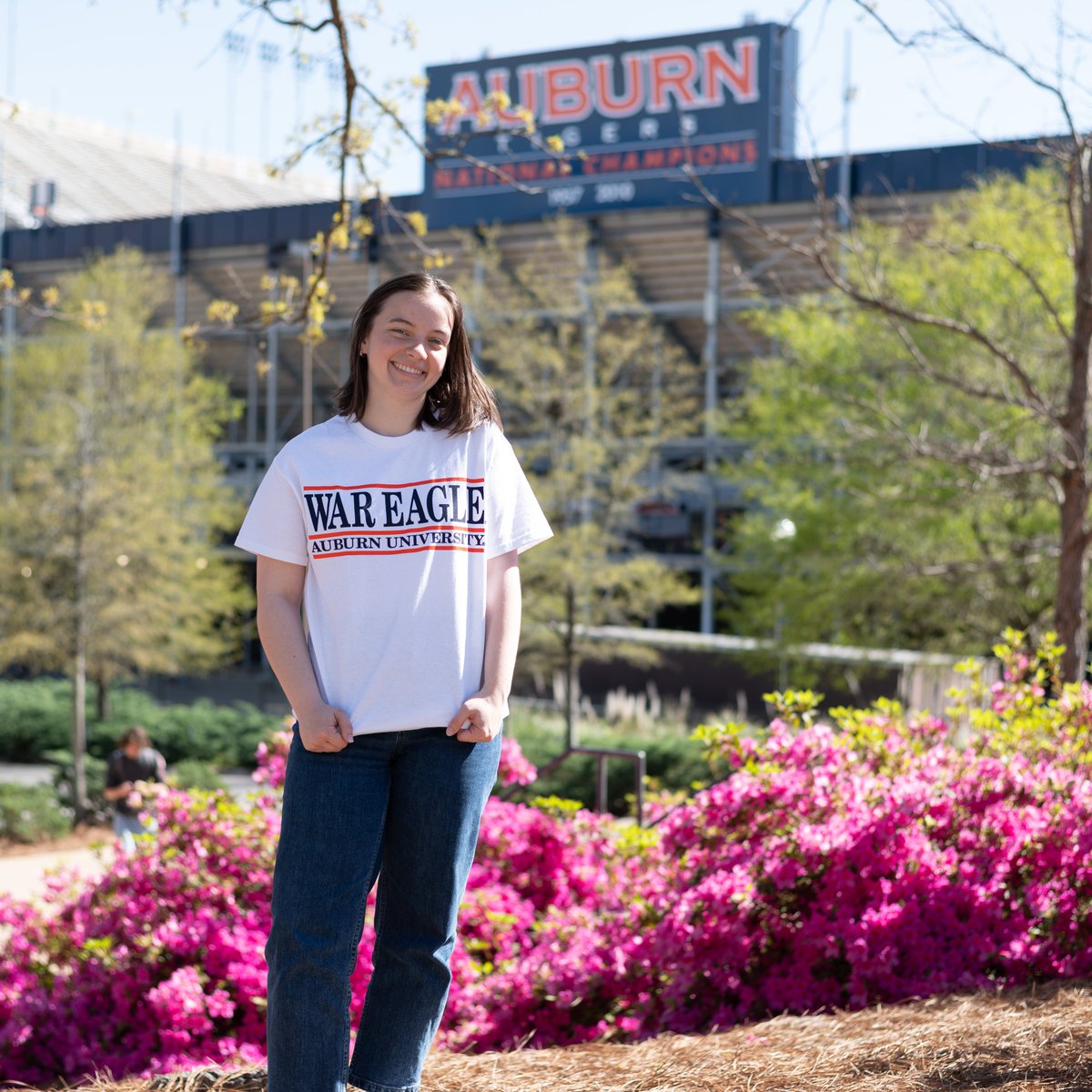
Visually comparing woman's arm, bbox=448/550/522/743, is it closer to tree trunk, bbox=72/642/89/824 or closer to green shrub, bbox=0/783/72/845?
green shrub, bbox=0/783/72/845

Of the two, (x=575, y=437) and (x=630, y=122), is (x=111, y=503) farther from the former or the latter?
(x=630, y=122)

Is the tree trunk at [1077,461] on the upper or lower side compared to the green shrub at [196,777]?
upper

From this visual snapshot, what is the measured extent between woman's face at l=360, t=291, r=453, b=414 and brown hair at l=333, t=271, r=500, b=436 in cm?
3

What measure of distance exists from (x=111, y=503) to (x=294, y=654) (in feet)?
65.1

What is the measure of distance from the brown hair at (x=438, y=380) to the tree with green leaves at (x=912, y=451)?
1076 cm

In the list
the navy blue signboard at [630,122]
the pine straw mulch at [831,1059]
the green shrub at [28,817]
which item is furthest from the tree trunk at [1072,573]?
the navy blue signboard at [630,122]

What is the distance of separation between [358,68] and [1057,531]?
37.7ft

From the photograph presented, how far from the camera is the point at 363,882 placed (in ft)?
8.97

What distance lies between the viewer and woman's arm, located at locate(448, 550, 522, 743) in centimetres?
272

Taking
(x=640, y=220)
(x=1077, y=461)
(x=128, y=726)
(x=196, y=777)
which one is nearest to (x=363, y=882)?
(x=1077, y=461)

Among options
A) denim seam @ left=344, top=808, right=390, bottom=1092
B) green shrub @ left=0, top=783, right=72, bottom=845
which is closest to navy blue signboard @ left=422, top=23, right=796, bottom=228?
green shrub @ left=0, top=783, right=72, bottom=845

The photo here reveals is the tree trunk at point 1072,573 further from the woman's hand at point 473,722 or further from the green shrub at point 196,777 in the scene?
the green shrub at point 196,777

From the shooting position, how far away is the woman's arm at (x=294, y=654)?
2635mm

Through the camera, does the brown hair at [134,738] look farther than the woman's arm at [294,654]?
Yes
